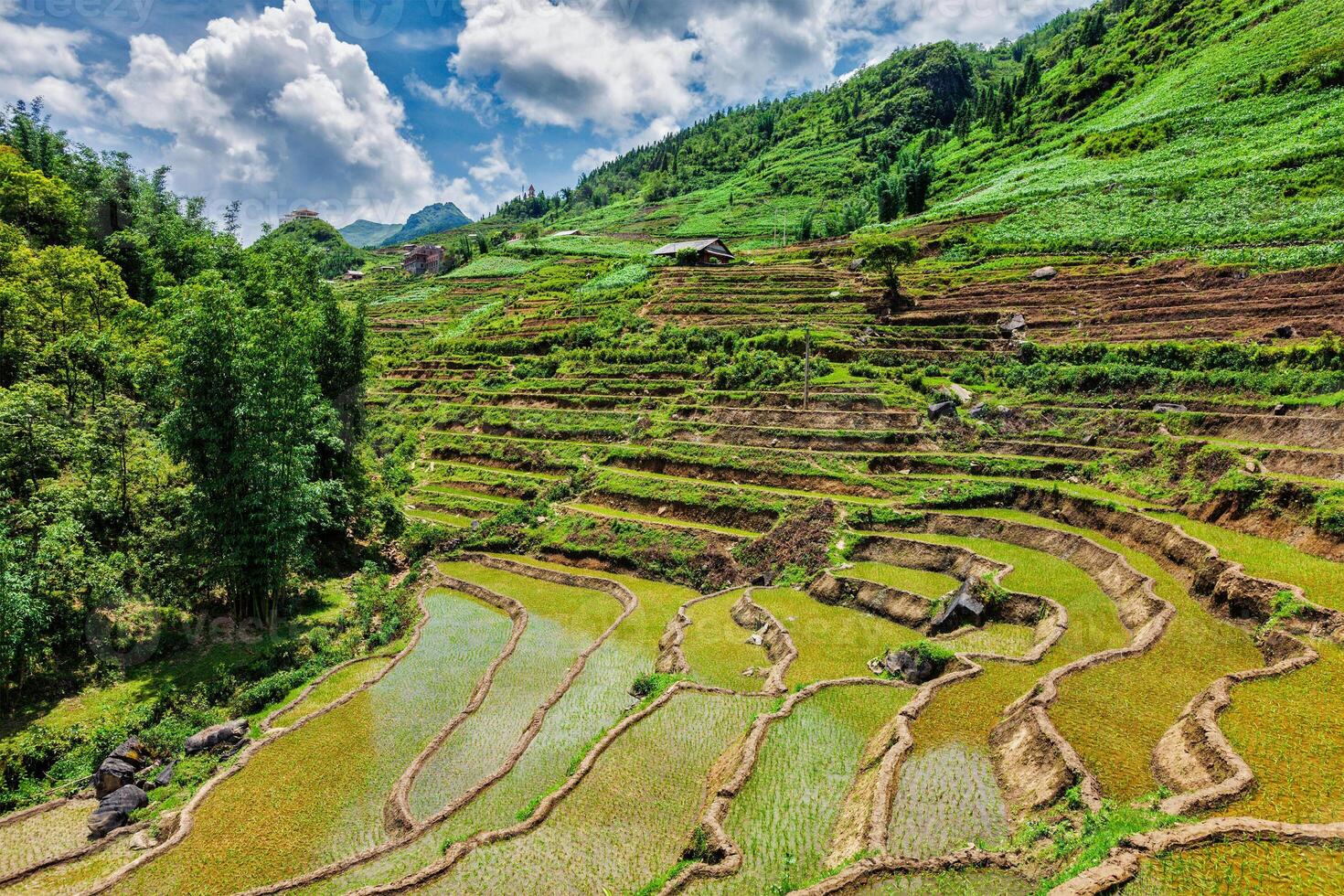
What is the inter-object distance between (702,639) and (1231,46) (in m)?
130

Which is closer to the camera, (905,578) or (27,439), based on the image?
(27,439)

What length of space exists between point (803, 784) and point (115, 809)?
1823 centimetres

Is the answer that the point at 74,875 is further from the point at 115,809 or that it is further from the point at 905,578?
the point at 905,578

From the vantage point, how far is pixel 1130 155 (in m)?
85.2

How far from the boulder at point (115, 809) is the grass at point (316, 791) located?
80.8 inches

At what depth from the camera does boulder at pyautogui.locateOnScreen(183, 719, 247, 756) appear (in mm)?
19078

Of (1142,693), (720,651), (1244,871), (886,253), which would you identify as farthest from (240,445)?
(886,253)

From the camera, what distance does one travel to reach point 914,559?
94.5ft

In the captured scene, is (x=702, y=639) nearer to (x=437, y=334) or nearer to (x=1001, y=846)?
(x=1001, y=846)

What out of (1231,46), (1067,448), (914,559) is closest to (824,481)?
(914,559)

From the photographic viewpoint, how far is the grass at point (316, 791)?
46.3ft

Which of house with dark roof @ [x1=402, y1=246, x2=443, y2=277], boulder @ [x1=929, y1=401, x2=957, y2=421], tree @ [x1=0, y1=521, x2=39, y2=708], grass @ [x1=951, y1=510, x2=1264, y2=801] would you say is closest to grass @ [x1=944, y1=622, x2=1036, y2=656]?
grass @ [x1=951, y1=510, x2=1264, y2=801]

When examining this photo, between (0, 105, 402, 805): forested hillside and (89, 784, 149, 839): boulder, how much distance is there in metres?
2.94

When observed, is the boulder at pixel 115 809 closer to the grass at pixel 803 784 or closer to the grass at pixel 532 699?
the grass at pixel 532 699
